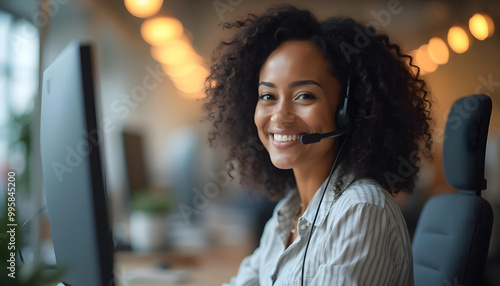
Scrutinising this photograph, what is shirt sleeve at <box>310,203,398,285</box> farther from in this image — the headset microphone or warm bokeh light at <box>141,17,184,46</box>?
warm bokeh light at <box>141,17,184,46</box>

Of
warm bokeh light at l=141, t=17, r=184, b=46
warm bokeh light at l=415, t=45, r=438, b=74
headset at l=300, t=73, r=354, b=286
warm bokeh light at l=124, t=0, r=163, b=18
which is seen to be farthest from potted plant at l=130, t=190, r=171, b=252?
warm bokeh light at l=415, t=45, r=438, b=74

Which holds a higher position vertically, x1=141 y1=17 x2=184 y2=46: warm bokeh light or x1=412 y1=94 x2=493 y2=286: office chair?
x1=141 y1=17 x2=184 y2=46: warm bokeh light

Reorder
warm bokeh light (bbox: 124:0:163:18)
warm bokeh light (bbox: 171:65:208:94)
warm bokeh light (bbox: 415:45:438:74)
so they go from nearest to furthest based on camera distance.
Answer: warm bokeh light (bbox: 124:0:163:18) < warm bokeh light (bbox: 415:45:438:74) < warm bokeh light (bbox: 171:65:208:94)

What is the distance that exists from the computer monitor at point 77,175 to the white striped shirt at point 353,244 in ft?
1.55

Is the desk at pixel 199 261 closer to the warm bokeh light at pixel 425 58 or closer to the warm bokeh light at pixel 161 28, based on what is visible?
the warm bokeh light at pixel 161 28

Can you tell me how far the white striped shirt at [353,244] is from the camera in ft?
2.80

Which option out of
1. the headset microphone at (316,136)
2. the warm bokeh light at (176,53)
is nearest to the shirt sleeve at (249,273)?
the headset microphone at (316,136)

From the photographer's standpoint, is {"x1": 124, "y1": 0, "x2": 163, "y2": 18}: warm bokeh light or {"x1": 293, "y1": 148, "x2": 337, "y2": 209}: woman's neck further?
{"x1": 124, "y1": 0, "x2": 163, "y2": 18}: warm bokeh light

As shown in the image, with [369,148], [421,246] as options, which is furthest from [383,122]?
[421,246]

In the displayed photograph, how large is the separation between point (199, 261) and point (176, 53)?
10.8 ft

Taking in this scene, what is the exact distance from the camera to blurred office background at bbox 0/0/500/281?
1.41 m

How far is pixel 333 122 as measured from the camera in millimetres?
1075

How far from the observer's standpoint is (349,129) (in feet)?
3.50

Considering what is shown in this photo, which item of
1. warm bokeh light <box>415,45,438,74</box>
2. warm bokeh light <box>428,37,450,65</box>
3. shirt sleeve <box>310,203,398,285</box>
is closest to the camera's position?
shirt sleeve <box>310,203,398,285</box>
